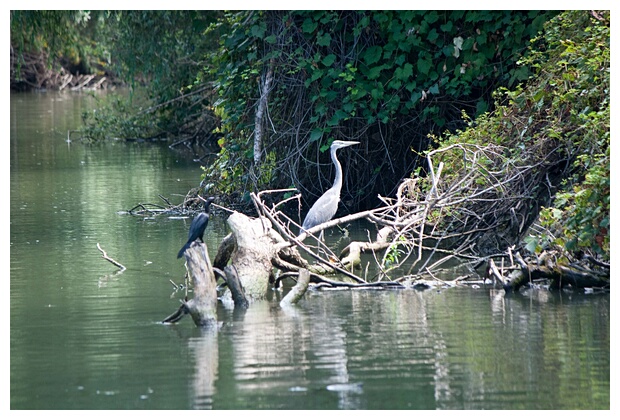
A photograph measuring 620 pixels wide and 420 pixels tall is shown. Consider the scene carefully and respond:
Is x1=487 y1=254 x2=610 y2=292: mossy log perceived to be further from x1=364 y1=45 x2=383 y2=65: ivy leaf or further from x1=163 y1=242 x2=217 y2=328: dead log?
x1=364 y1=45 x2=383 y2=65: ivy leaf

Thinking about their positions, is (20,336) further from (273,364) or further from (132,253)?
(132,253)

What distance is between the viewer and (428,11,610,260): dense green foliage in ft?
31.2

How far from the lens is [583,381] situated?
6.65 m

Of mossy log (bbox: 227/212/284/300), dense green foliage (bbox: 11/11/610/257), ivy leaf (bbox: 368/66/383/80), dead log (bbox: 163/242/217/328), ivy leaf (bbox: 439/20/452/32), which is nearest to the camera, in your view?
dead log (bbox: 163/242/217/328)

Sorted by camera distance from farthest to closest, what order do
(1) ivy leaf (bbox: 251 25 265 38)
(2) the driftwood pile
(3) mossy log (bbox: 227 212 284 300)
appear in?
(2) the driftwood pile → (1) ivy leaf (bbox: 251 25 265 38) → (3) mossy log (bbox: 227 212 284 300)

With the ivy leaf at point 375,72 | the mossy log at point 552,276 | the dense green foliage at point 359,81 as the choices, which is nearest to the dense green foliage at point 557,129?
the mossy log at point 552,276

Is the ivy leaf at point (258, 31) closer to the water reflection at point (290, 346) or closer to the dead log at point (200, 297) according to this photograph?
the water reflection at point (290, 346)

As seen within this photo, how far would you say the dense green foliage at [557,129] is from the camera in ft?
31.2

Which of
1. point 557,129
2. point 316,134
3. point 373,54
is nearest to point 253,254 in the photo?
point 557,129

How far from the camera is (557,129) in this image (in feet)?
34.7

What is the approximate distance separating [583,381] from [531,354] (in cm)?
65

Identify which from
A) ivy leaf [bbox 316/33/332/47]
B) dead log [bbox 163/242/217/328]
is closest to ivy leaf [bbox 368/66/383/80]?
ivy leaf [bbox 316/33/332/47]

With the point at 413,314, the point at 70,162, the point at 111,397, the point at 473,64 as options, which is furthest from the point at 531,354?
the point at 70,162

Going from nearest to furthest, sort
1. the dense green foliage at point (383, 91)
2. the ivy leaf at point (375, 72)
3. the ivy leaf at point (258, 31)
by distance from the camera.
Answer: the dense green foliage at point (383, 91) < the ivy leaf at point (375, 72) < the ivy leaf at point (258, 31)
